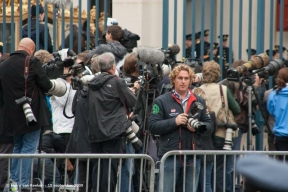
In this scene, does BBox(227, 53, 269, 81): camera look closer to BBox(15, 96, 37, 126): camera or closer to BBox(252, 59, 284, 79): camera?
BBox(252, 59, 284, 79): camera

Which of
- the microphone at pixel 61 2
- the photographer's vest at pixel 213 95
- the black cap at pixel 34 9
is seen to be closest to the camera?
the photographer's vest at pixel 213 95

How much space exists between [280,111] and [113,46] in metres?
2.07

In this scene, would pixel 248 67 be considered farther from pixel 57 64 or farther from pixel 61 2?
pixel 61 2

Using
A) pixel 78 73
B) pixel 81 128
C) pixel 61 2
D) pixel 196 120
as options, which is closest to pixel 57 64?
pixel 78 73

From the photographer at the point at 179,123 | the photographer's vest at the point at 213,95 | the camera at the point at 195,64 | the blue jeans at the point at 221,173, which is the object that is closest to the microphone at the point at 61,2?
the camera at the point at 195,64

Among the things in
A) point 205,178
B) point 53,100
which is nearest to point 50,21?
point 53,100

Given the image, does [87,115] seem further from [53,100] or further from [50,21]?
[50,21]

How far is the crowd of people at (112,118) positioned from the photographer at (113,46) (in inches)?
3.3

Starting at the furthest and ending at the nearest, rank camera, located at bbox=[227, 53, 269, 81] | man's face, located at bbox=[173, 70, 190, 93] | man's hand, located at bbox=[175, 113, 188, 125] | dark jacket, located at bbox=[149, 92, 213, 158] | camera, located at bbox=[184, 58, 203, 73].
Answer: camera, located at bbox=[184, 58, 203, 73]
camera, located at bbox=[227, 53, 269, 81]
man's face, located at bbox=[173, 70, 190, 93]
dark jacket, located at bbox=[149, 92, 213, 158]
man's hand, located at bbox=[175, 113, 188, 125]

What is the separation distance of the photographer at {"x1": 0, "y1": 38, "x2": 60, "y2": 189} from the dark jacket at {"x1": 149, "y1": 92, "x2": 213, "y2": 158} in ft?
3.92

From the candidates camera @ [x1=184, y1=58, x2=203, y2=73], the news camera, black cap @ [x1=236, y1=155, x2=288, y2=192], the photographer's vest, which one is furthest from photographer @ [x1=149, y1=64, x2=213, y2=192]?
black cap @ [x1=236, y1=155, x2=288, y2=192]

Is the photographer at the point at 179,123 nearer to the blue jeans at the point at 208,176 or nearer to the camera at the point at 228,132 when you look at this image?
the blue jeans at the point at 208,176

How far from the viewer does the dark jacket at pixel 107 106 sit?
7535 mm

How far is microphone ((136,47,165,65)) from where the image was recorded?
8398mm
